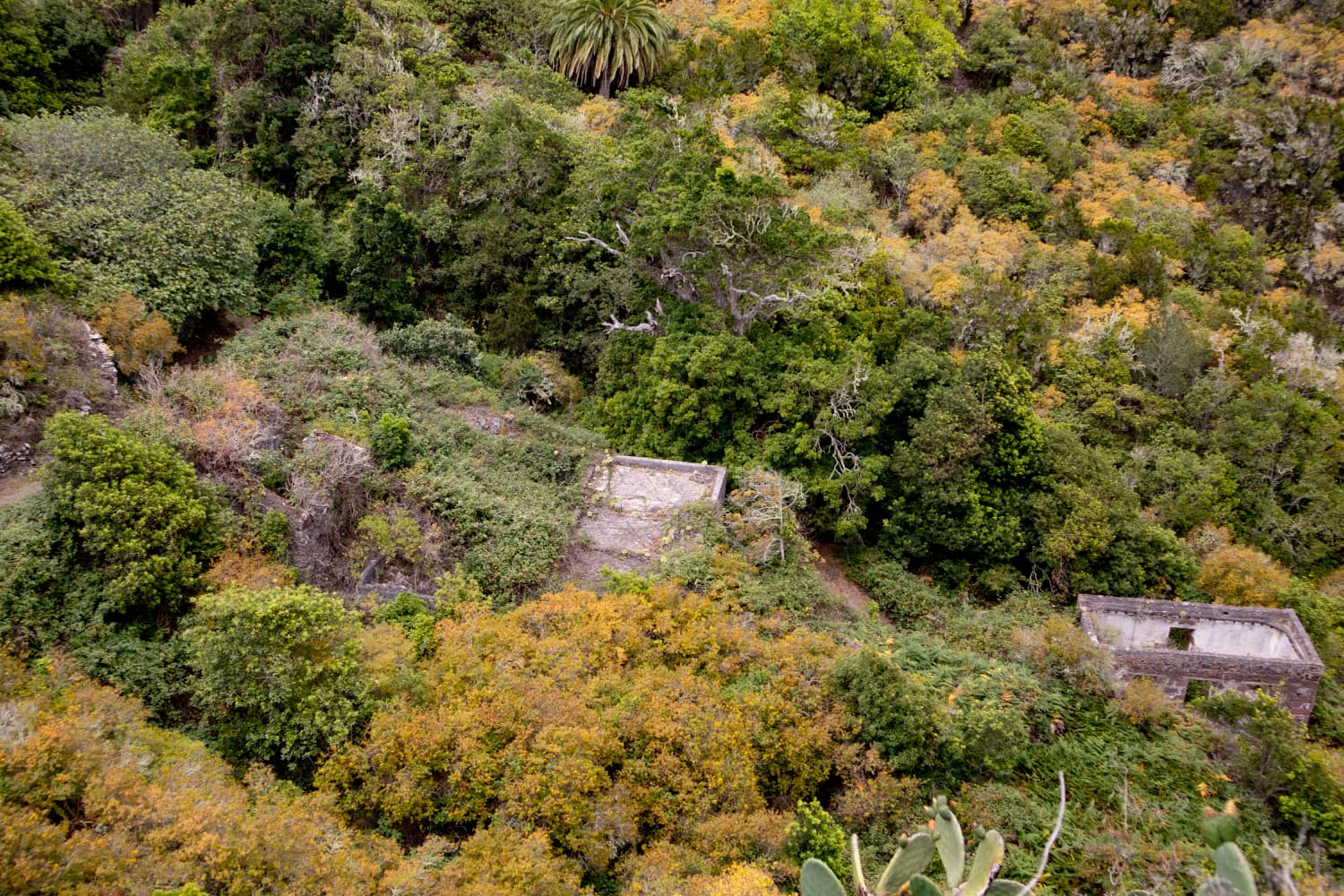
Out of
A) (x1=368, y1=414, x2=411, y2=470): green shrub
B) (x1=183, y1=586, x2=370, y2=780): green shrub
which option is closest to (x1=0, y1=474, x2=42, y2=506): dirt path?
(x1=183, y1=586, x2=370, y2=780): green shrub

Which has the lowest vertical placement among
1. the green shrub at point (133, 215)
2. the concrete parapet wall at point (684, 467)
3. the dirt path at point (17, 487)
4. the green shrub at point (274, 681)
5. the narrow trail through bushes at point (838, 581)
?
the green shrub at point (274, 681)

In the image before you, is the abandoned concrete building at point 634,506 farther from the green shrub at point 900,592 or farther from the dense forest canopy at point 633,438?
the green shrub at point 900,592

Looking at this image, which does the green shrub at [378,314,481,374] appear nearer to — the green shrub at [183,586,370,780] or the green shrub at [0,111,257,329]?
the green shrub at [0,111,257,329]

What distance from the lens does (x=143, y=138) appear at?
79.8 feet

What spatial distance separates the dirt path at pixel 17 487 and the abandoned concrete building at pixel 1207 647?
24.1 metres

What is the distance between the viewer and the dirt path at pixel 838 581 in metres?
22.4

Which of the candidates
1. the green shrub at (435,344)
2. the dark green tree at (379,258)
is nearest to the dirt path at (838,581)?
the green shrub at (435,344)

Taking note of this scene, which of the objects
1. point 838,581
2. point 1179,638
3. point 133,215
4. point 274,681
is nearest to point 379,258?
point 133,215

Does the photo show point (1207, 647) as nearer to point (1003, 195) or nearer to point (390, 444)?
point (1003, 195)

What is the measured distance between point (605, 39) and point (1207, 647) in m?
30.6

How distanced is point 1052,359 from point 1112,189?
13426 mm

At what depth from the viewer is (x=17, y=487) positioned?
56.8 feet

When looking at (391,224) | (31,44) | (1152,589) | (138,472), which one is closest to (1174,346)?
(1152,589)

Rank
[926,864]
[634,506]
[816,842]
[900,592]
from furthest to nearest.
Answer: [900,592] → [634,506] → [816,842] → [926,864]
